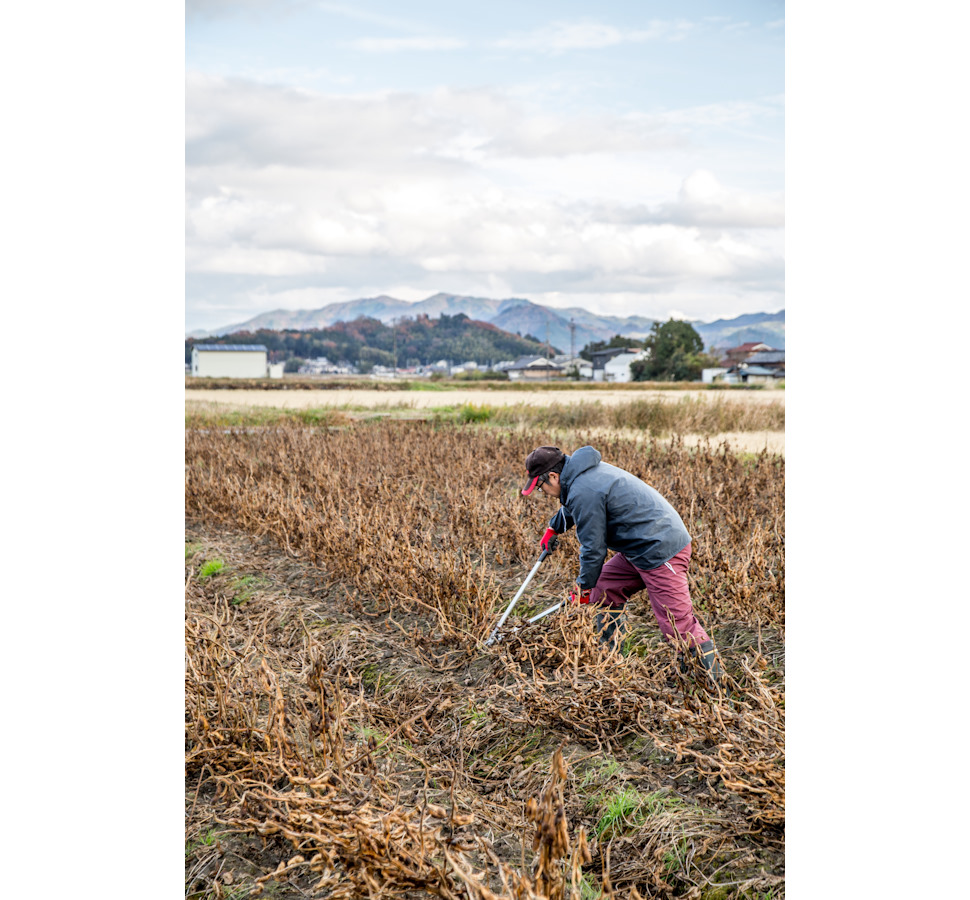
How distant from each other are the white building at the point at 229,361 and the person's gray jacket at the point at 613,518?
23.7 m

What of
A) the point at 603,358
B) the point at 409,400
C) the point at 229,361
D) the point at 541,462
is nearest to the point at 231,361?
the point at 229,361

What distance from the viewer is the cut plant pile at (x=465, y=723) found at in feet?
6.23

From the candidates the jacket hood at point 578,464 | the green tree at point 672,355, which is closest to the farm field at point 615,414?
the jacket hood at point 578,464

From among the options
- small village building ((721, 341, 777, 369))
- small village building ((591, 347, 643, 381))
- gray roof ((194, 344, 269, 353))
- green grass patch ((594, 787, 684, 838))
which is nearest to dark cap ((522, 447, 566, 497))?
green grass patch ((594, 787, 684, 838))

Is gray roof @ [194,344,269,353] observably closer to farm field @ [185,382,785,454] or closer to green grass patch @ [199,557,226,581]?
farm field @ [185,382,785,454]

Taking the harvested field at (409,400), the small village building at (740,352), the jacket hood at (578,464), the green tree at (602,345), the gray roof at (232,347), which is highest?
the green tree at (602,345)

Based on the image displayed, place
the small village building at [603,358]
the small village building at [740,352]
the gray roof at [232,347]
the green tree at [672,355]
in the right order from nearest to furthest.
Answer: the small village building at [740,352] → the green tree at [672,355] → the gray roof at [232,347] → the small village building at [603,358]

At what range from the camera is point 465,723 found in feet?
10.0

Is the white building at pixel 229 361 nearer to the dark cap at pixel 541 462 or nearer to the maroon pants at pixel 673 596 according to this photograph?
the dark cap at pixel 541 462
